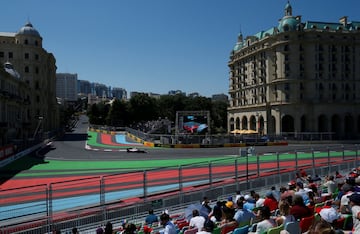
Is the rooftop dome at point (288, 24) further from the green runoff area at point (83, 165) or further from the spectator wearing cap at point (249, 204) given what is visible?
the spectator wearing cap at point (249, 204)

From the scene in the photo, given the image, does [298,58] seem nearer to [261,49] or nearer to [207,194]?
[261,49]

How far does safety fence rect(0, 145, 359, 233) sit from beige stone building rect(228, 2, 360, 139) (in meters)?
59.1

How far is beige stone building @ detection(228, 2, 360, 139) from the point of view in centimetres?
8012

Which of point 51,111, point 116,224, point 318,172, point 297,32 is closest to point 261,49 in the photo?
point 297,32

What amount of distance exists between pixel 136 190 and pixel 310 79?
7384 centimetres

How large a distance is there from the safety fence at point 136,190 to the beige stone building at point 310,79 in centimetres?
5913

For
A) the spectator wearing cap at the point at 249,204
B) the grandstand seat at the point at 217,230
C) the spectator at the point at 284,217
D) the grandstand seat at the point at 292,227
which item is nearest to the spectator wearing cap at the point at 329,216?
the spectator at the point at 284,217

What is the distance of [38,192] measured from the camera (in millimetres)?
12109

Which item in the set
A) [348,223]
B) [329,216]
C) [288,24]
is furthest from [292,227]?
[288,24]

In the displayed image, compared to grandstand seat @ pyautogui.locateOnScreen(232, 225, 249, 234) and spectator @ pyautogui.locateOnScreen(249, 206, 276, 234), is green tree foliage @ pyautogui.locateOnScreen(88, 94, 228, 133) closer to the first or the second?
spectator @ pyautogui.locateOnScreen(249, 206, 276, 234)

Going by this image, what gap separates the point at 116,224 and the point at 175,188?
563 cm

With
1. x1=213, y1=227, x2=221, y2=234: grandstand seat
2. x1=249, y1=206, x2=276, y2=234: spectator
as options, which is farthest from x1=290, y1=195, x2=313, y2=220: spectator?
x1=213, y1=227, x2=221, y2=234: grandstand seat

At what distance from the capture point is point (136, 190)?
1672cm

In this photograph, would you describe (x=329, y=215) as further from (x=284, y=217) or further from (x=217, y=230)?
(x=217, y=230)
